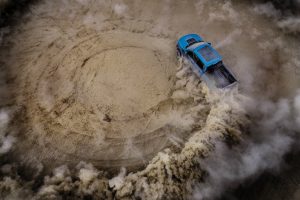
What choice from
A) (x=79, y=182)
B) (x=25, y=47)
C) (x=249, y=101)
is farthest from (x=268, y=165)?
(x=25, y=47)

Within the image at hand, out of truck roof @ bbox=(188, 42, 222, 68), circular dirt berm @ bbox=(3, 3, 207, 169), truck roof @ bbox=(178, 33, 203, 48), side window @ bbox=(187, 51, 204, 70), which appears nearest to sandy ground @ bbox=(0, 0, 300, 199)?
circular dirt berm @ bbox=(3, 3, 207, 169)

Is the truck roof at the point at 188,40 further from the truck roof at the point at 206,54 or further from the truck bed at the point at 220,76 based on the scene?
the truck bed at the point at 220,76

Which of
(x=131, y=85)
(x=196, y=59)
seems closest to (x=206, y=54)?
(x=196, y=59)

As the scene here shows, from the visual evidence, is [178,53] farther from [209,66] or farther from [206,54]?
[209,66]

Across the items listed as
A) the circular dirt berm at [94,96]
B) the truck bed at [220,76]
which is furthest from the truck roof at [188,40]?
the truck bed at [220,76]

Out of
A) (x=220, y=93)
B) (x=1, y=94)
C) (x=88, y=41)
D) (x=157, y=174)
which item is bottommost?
(x=157, y=174)

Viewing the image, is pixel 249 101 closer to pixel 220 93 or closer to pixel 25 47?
pixel 220 93
